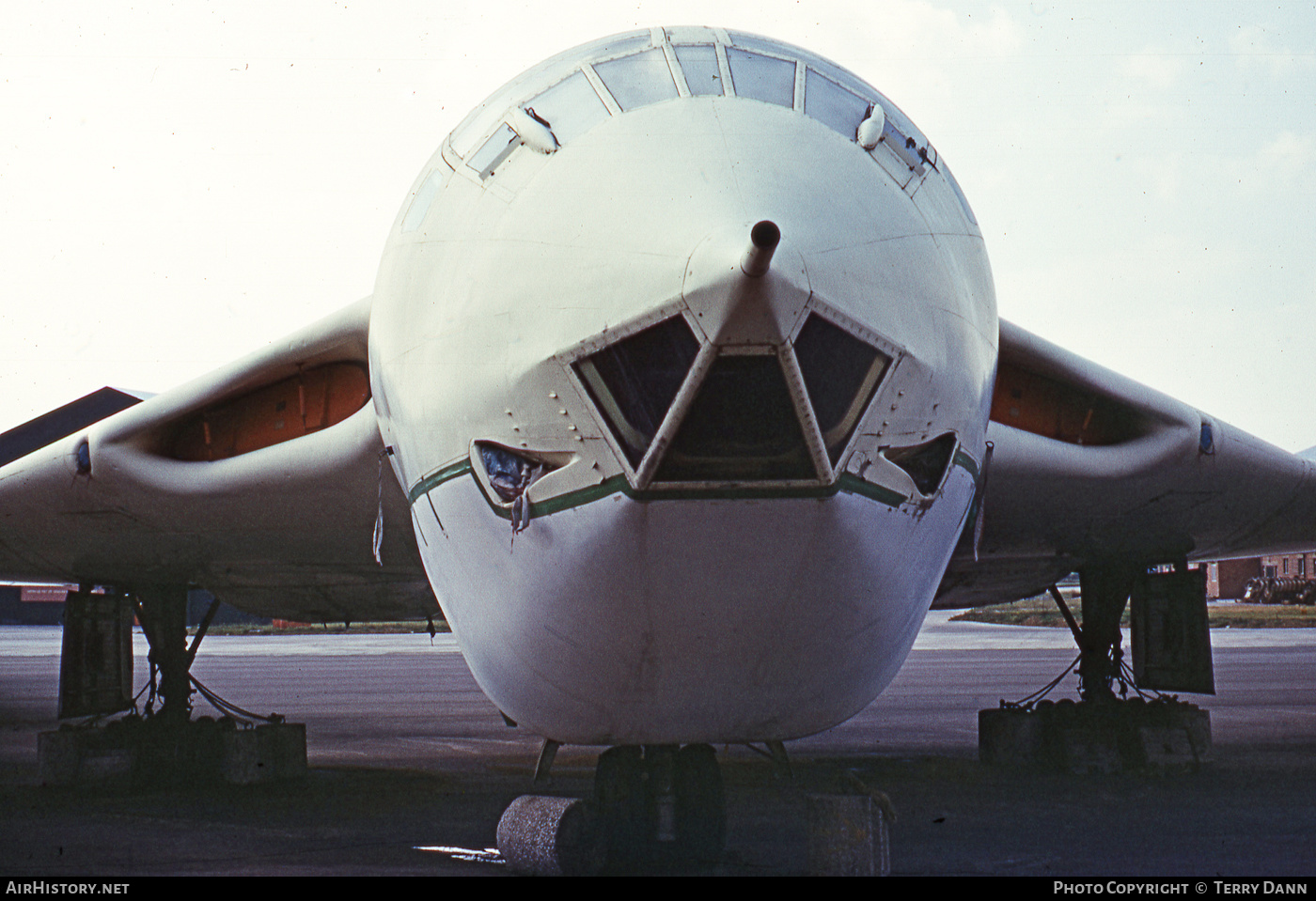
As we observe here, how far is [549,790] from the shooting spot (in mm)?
9688

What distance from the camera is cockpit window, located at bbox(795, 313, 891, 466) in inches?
135

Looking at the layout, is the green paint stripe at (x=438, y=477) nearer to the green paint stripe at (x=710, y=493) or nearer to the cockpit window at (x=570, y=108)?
the green paint stripe at (x=710, y=493)

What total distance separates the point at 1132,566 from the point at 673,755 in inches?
259

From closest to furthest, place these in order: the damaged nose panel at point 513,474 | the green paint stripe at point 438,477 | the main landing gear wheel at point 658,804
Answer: the damaged nose panel at point 513,474 < the green paint stripe at point 438,477 < the main landing gear wheel at point 658,804

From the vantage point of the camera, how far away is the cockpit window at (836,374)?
3.42 m

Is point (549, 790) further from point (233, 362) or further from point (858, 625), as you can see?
point (858, 625)

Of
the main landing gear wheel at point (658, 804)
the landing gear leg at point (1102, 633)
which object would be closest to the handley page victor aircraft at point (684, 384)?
the main landing gear wheel at point (658, 804)

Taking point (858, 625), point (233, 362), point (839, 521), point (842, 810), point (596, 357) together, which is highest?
point (233, 362)

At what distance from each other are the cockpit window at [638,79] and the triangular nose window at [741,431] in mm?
1345

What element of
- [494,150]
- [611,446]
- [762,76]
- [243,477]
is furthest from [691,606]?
[243,477]

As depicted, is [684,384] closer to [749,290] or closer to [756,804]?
[749,290]

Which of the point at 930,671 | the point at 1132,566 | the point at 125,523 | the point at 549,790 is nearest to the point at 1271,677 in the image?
the point at 930,671

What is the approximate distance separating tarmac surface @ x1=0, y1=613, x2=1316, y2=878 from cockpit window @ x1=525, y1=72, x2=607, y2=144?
10.1ft

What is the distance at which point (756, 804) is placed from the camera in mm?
8898
